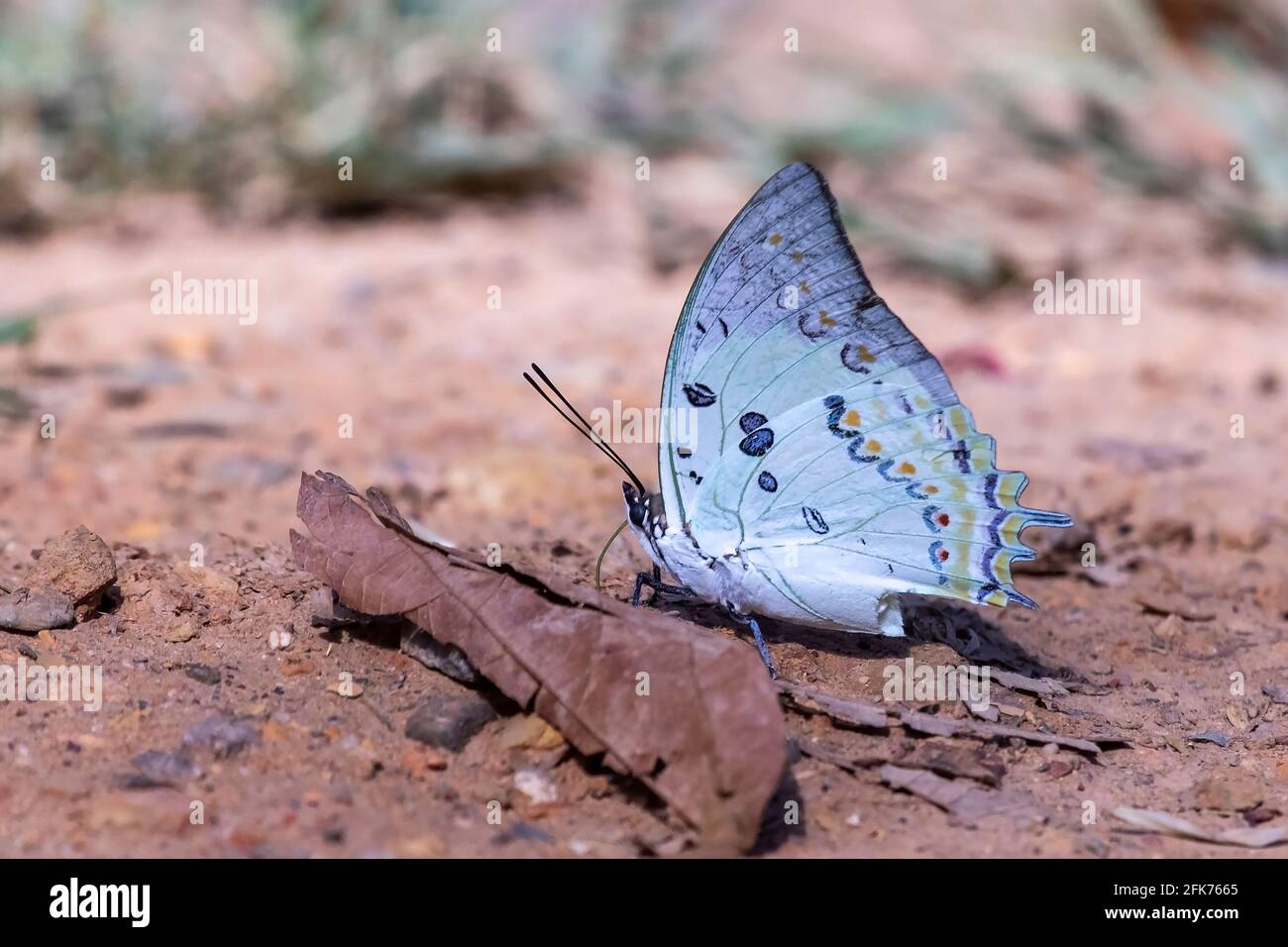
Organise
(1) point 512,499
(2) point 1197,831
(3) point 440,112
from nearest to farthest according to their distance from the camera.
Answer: (2) point 1197,831, (1) point 512,499, (3) point 440,112

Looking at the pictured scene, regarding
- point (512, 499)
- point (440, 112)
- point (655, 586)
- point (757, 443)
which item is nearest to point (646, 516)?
point (655, 586)

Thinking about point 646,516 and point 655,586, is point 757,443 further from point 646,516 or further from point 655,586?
point 655,586

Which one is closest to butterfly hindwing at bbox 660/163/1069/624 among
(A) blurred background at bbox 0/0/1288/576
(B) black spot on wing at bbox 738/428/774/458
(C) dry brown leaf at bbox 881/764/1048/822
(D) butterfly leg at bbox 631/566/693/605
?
(B) black spot on wing at bbox 738/428/774/458

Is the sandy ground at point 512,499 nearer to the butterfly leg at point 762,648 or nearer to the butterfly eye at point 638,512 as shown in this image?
the butterfly leg at point 762,648

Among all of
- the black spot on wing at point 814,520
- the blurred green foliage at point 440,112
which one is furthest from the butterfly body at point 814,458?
the blurred green foliage at point 440,112

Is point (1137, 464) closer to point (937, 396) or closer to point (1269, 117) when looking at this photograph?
point (937, 396)

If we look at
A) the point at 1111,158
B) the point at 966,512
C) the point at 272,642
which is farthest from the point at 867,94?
the point at 272,642

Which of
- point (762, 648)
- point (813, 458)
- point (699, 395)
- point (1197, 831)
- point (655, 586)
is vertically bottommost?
point (1197, 831)
